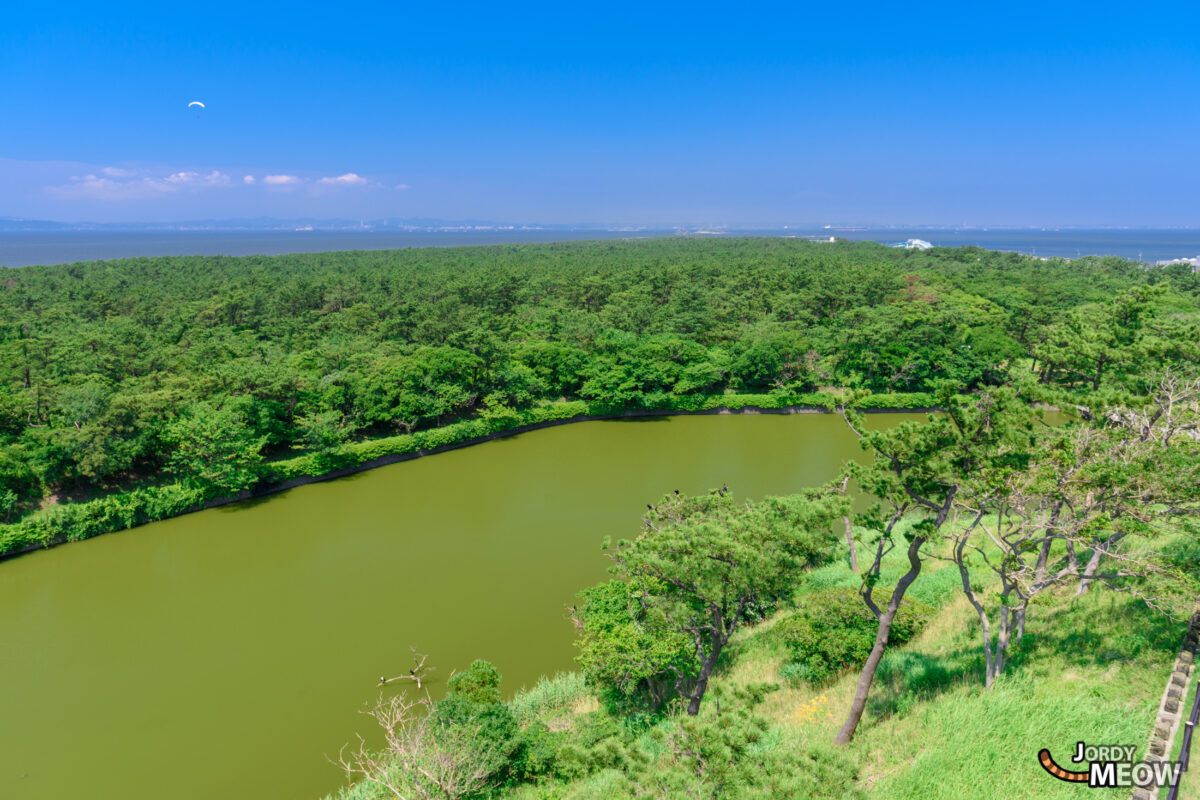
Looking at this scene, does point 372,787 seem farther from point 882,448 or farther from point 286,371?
point 286,371

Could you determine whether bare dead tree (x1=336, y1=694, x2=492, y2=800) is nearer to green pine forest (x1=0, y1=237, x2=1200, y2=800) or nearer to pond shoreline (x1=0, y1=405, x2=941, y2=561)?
green pine forest (x1=0, y1=237, x2=1200, y2=800)

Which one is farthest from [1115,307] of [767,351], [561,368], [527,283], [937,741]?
[527,283]

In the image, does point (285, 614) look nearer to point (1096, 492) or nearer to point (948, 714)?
point (948, 714)

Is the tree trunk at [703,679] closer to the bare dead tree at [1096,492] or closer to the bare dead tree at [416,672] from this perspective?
the bare dead tree at [1096,492]

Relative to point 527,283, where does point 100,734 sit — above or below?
below

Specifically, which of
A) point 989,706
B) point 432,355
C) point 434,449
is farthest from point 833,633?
point 432,355

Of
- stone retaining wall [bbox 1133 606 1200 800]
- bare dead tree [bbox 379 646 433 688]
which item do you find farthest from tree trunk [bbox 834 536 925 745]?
bare dead tree [bbox 379 646 433 688]

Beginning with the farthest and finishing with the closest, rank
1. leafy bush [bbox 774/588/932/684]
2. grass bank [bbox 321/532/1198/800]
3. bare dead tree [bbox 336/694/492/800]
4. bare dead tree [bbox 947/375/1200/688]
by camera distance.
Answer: leafy bush [bbox 774/588/932/684], bare dead tree [bbox 336/694/492/800], bare dead tree [bbox 947/375/1200/688], grass bank [bbox 321/532/1198/800]
